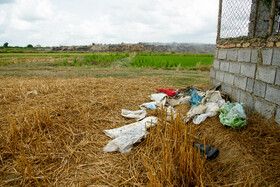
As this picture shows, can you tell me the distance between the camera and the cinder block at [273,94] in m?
2.77

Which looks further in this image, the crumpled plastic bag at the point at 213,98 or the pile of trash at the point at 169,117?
the crumpled plastic bag at the point at 213,98

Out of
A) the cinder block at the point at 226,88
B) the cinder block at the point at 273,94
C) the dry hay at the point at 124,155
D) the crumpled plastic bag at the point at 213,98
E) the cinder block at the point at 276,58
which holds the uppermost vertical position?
the cinder block at the point at 276,58

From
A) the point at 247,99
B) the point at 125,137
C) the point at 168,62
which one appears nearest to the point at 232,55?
the point at 247,99

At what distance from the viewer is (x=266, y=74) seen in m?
3.04

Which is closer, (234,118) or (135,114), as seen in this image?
(234,118)

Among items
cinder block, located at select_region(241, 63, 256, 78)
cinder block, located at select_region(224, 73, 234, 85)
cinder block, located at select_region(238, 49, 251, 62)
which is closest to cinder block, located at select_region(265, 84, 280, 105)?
cinder block, located at select_region(241, 63, 256, 78)

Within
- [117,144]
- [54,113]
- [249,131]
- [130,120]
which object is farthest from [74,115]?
[249,131]

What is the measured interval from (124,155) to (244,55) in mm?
3138

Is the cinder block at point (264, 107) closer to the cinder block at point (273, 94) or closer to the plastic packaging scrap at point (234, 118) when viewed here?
the cinder block at point (273, 94)

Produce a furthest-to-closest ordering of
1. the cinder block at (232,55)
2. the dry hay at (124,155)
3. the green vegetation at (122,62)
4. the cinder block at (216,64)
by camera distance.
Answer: the green vegetation at (122,62), the cinder block at (216,64), the cinder block at (232,55), the dry hay at (124,155)

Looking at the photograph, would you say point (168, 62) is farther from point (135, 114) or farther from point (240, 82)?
point (135, 114)

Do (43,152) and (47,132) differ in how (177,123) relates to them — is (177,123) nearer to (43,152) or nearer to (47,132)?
(43,152)

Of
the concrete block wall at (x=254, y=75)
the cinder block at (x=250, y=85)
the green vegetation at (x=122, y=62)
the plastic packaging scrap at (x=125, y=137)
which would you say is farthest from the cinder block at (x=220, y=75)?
the green vegetation at (x=122, y=62)

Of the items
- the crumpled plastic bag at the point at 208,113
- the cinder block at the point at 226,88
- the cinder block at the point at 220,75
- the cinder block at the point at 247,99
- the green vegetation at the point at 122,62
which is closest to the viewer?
the crumpled plastic bag at the point at 208,113
